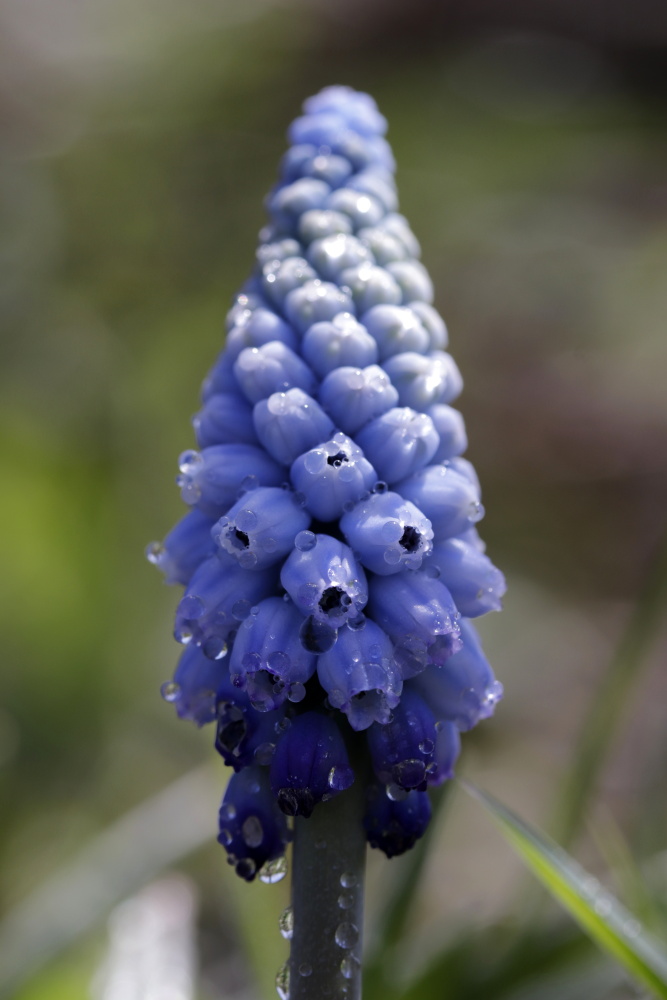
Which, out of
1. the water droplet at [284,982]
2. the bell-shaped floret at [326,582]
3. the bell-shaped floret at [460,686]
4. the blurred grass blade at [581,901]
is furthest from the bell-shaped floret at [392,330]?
the water droplet at [284,982]

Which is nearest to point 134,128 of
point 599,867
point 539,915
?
point 599,867

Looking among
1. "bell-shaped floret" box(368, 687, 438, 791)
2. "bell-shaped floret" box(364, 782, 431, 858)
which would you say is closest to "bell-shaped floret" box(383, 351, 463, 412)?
"bell-shaped floret" box(368, 687, 438, 791)

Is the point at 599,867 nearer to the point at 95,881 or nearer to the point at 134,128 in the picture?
the point at 95,881

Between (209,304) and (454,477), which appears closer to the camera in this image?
(454,477)

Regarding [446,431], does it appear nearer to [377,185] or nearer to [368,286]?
[368,286]

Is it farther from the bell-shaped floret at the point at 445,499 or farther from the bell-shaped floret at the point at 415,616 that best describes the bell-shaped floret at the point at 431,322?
the bell-shaped floret at the point at 415,616

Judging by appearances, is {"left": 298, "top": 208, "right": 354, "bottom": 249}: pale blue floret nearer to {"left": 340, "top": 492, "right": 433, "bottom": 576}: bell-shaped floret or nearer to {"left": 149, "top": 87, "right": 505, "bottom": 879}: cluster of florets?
{"left": 149, "top": 87, "right": 505, "bottom": 879}: cluster of florets
